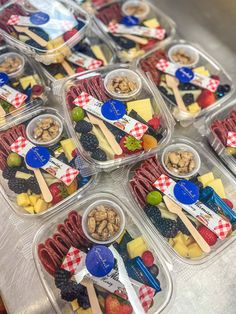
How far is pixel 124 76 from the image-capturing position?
1375 millimetres

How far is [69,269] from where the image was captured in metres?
1.02

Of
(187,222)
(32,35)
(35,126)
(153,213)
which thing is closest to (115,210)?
(153,213)

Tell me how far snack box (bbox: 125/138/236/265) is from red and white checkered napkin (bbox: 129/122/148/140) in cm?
9

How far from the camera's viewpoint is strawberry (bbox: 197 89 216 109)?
4.61ft

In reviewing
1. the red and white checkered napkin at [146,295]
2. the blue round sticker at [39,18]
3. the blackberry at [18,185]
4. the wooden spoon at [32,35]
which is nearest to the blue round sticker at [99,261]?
the red and white checkered napkin at [146,295]

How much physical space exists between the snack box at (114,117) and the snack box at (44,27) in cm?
19

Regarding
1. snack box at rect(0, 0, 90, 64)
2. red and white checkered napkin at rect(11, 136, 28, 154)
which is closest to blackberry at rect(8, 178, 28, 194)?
red and white checkered napkin at rect(11, 136, 28, 154)

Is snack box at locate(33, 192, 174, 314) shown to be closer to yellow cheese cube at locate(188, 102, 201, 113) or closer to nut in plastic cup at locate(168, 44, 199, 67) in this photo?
yellow cheese cube at locate(188, 102, 201, 113)

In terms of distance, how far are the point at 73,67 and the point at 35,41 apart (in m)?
0.18

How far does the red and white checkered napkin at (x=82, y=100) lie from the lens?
4.21 feet

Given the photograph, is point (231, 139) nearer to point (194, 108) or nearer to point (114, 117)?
point (194, 108)

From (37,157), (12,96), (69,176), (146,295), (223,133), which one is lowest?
(146,295)

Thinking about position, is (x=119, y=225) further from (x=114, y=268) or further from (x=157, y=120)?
(x=157, y=120)

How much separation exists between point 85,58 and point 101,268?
0.91 m
